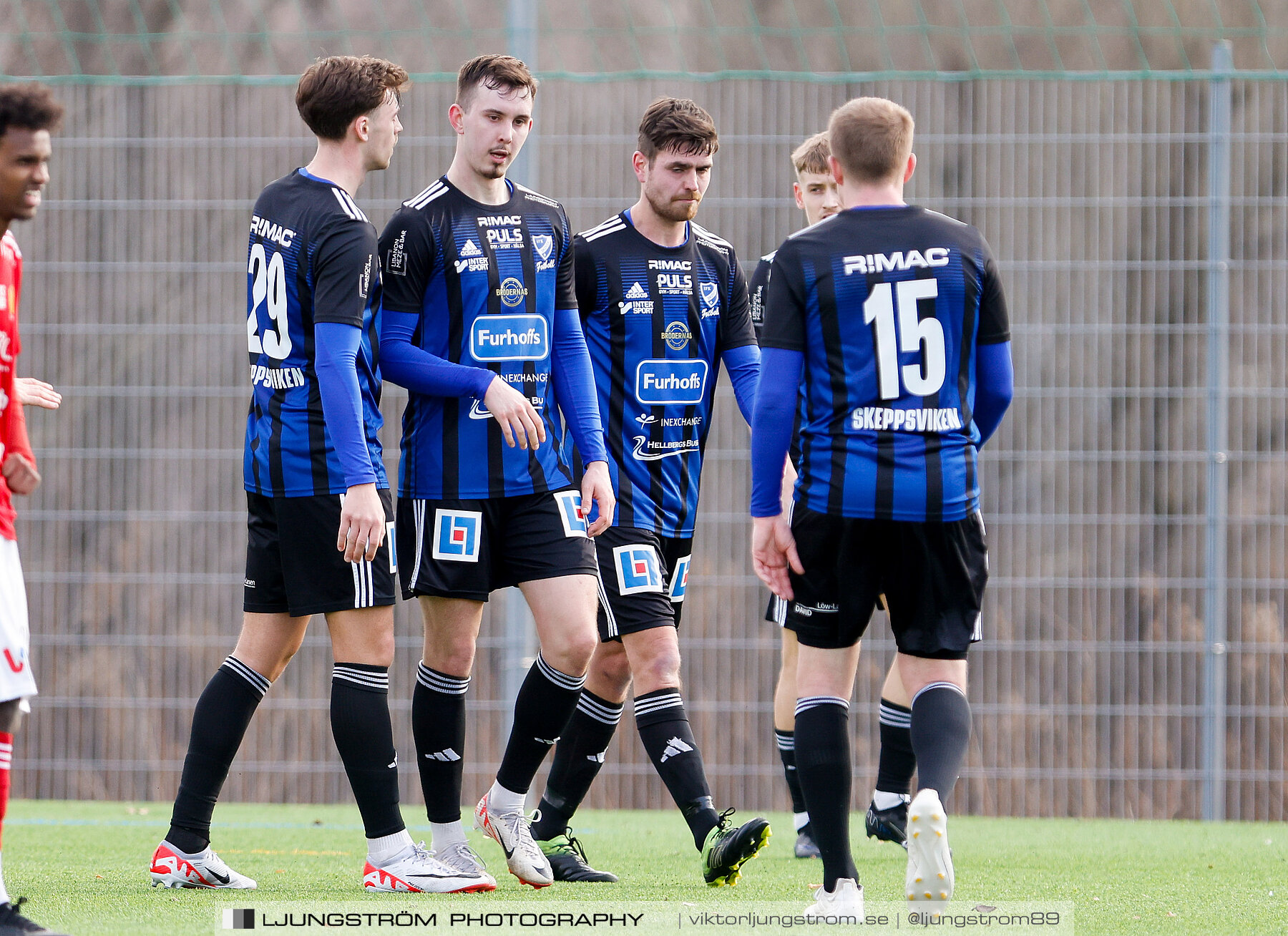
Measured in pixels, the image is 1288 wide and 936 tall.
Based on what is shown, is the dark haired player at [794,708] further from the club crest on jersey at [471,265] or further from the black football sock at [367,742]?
the black football sock at [367,742]

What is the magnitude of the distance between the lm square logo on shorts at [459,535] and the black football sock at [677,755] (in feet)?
2.29

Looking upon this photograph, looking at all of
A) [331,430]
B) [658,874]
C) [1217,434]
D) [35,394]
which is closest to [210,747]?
[331,430]

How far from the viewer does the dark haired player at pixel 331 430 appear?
373cm

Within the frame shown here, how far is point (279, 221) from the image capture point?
3857 mm

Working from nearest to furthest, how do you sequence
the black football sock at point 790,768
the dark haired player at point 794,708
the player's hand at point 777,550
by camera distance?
the player's hand at point 777,550
the dark haired player at point 794,708
the black football sock at point 790,768

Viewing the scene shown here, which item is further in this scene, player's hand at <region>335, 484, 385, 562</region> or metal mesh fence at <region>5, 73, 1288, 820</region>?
metal mesh fence at <region>5, 73, 1288, 820</region>

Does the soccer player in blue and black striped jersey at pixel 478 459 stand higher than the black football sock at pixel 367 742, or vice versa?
the soccer player in blue and black striped jersey at pixel 478 459

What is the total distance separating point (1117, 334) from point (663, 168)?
10.4 feet

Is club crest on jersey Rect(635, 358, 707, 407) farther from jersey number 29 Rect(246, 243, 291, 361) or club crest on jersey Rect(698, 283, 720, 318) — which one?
jersey number 29 Rect(246, 243, 291, 361)

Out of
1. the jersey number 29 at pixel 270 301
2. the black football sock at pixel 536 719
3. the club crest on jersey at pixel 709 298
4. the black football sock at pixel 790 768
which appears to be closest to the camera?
the jersey number 29 at pixel 270 301

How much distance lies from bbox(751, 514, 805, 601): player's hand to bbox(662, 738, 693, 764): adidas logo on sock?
3.38ft

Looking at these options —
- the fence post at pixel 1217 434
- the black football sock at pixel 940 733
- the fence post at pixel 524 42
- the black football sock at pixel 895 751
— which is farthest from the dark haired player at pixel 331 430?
the fence post at pixel 1217 434

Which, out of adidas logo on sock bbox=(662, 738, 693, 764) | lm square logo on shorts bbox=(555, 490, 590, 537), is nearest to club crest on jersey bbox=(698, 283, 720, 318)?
lm square logo on shorts bbox=(555, 490, 590, 537)

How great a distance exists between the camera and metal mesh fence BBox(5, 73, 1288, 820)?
702cm
